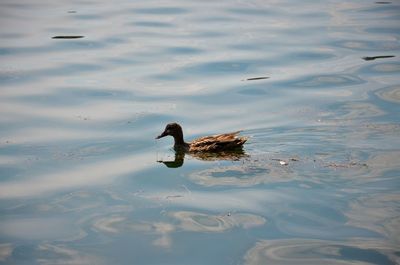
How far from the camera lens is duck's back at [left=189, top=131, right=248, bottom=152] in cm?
960

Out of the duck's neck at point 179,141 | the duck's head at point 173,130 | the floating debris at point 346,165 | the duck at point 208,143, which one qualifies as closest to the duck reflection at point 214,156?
the duck at point 208,143

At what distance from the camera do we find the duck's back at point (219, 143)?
9.60 m

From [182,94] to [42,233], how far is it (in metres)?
5.87

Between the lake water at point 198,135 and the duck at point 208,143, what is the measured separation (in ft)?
0.64

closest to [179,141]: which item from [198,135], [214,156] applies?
[198,135]

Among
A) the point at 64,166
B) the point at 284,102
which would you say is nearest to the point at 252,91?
the point at 284,102

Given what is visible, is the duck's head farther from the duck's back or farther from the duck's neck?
the duck's back

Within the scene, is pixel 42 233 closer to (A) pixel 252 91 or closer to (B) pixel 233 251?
(B) pixel 233 251

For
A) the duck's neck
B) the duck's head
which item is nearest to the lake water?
the duck's neck

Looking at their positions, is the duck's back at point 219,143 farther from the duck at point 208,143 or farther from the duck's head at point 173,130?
the duck's head at point 173,130

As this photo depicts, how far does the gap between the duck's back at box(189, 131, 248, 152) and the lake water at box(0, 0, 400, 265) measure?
0.22m

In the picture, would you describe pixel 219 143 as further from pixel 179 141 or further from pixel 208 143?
pixel 179 141

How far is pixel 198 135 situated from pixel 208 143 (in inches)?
43.7

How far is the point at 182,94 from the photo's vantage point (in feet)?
41.9
